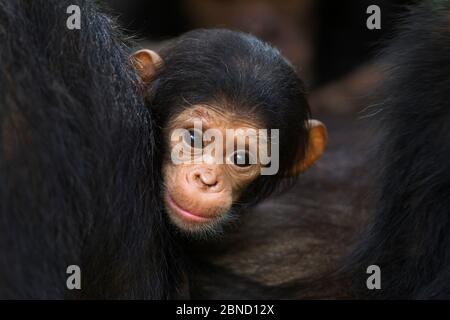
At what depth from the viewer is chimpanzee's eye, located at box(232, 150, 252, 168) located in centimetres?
293

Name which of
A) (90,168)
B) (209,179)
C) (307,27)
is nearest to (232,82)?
(209,179)

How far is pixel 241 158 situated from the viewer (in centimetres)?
294

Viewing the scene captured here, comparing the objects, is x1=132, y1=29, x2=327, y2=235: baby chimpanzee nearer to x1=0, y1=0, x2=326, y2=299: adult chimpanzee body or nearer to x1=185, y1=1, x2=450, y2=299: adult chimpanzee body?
x1=0, y1=0, x2=326, y2=299: adult chimpanzee body

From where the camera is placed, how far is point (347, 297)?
10.0 ft

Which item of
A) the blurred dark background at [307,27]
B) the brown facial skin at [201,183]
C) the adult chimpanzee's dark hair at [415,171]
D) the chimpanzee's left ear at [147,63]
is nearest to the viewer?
the adult chimpanzee's dark hair at [415,171]

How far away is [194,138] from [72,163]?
2.61ft

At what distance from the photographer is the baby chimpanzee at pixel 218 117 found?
2.81 m

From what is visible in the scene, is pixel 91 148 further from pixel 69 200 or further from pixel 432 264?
pixel 432 264

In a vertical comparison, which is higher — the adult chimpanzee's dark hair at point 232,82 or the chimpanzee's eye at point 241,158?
the adult chimpanzee's dark hair at point 232,82

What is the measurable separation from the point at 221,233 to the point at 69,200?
3.43 feet

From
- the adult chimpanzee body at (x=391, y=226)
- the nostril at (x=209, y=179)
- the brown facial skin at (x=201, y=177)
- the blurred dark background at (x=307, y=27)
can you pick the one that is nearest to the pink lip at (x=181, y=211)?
the brown facial skin at (x=201, y=177)

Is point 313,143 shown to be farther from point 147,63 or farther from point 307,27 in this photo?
point 307,27

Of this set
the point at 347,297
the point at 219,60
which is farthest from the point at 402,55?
the point at 347,297

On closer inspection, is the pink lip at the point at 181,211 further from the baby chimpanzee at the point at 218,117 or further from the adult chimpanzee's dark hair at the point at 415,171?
the adult chimpanzee's dark hair at the point at 415,171
